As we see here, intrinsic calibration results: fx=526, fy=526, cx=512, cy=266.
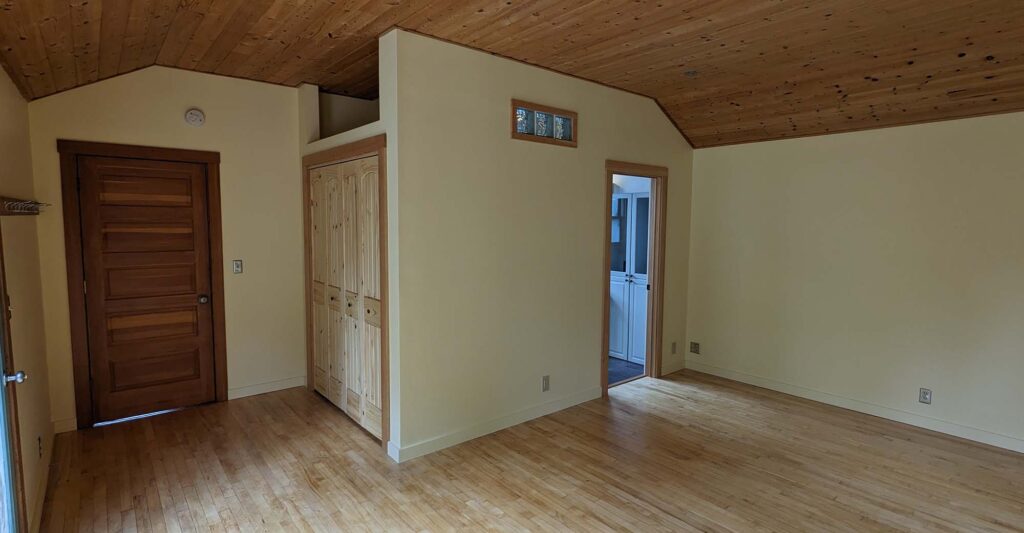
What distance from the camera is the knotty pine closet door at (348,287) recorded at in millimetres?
3613

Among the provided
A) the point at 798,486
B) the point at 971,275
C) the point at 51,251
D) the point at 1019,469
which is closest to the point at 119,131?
the point at 51,251

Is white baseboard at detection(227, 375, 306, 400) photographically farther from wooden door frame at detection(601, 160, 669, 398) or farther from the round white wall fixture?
wooden door frame at detection(601, 160, 669, 398)

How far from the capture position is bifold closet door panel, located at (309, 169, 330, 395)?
4.34m

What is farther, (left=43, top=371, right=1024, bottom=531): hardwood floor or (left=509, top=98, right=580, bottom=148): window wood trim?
(left=509, top=98, right=580, bottom=148): window wood trim

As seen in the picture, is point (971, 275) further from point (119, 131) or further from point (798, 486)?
point (119, 131)

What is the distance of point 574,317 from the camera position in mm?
4359

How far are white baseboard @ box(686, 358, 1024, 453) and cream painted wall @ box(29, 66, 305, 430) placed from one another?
4.13 m

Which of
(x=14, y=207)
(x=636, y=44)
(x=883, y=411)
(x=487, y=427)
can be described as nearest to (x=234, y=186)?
(x=14, y=207)

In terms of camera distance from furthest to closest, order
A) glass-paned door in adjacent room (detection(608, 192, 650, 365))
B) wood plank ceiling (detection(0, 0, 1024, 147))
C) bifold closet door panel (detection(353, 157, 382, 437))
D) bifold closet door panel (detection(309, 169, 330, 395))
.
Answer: glass-paned door in adjacent room (detection(608, 192, 650, 365)), bifold closet door panel (detection(309, 169, 330, 395)), bifold closet door panel (detection(353, 157, 382, 437)), wood plank ceiling (detection(0, 0, 1024, 147))

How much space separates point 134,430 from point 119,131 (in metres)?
2.16

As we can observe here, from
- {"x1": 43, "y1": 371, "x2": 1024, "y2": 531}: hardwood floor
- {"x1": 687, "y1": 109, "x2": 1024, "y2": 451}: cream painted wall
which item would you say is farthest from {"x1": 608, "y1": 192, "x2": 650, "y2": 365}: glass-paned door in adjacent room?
{"x1": 43, "y1": 371, "x2": 1024, "y2": 531}: hardwood floor

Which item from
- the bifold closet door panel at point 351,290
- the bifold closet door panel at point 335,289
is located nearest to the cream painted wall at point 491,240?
the bifold closet door panel at point 351,290

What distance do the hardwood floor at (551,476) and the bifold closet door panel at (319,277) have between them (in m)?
0.39

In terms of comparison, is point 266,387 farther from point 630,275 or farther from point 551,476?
point 630,275
